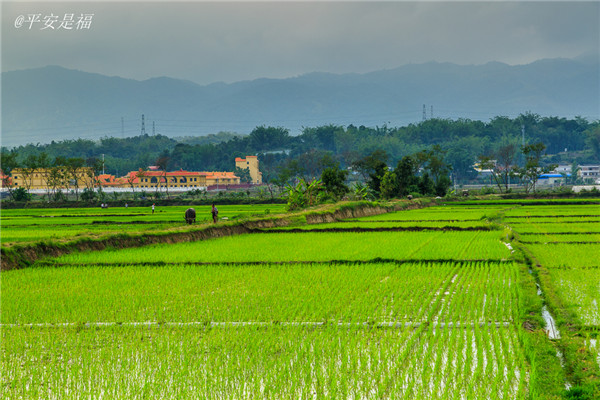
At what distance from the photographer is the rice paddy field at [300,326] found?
14.4 feet

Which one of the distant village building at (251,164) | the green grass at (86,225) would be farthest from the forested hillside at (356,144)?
the green grass at (86,225)

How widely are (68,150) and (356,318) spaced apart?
365 feet

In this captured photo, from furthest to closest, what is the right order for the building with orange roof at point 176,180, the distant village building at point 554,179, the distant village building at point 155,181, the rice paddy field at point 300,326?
the distant village building at point 554,179 → the building with orange roof at point 176,180 → the distant village building at point 155,181 → the rice paddy field at point 300,326

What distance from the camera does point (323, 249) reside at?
486 inches

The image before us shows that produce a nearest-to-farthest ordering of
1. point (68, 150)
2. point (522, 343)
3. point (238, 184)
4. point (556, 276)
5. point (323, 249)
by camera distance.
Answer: point (522, 343) → point (556, 276) → point (323, 249) → point (238, 184) → point (68, 150)

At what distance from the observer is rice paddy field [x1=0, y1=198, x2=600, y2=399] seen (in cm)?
438

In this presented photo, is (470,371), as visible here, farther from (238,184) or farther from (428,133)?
(428,133)

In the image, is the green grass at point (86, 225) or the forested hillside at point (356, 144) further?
the forested hillside at point (356, 144)

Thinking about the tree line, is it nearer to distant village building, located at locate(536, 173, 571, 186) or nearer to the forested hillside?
the forested hillside

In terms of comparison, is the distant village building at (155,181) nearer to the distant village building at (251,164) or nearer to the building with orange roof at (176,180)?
the building with orange roof at (176,180)

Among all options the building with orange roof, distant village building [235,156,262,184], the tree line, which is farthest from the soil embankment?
the tree line

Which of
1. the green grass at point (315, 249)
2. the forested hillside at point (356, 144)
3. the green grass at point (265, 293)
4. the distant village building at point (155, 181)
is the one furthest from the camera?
the forested hillside at point (356, 144)

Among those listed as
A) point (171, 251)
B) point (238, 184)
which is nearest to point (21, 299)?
point (171, 251)

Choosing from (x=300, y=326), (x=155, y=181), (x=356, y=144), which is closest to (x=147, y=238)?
(x=300, y=326)
